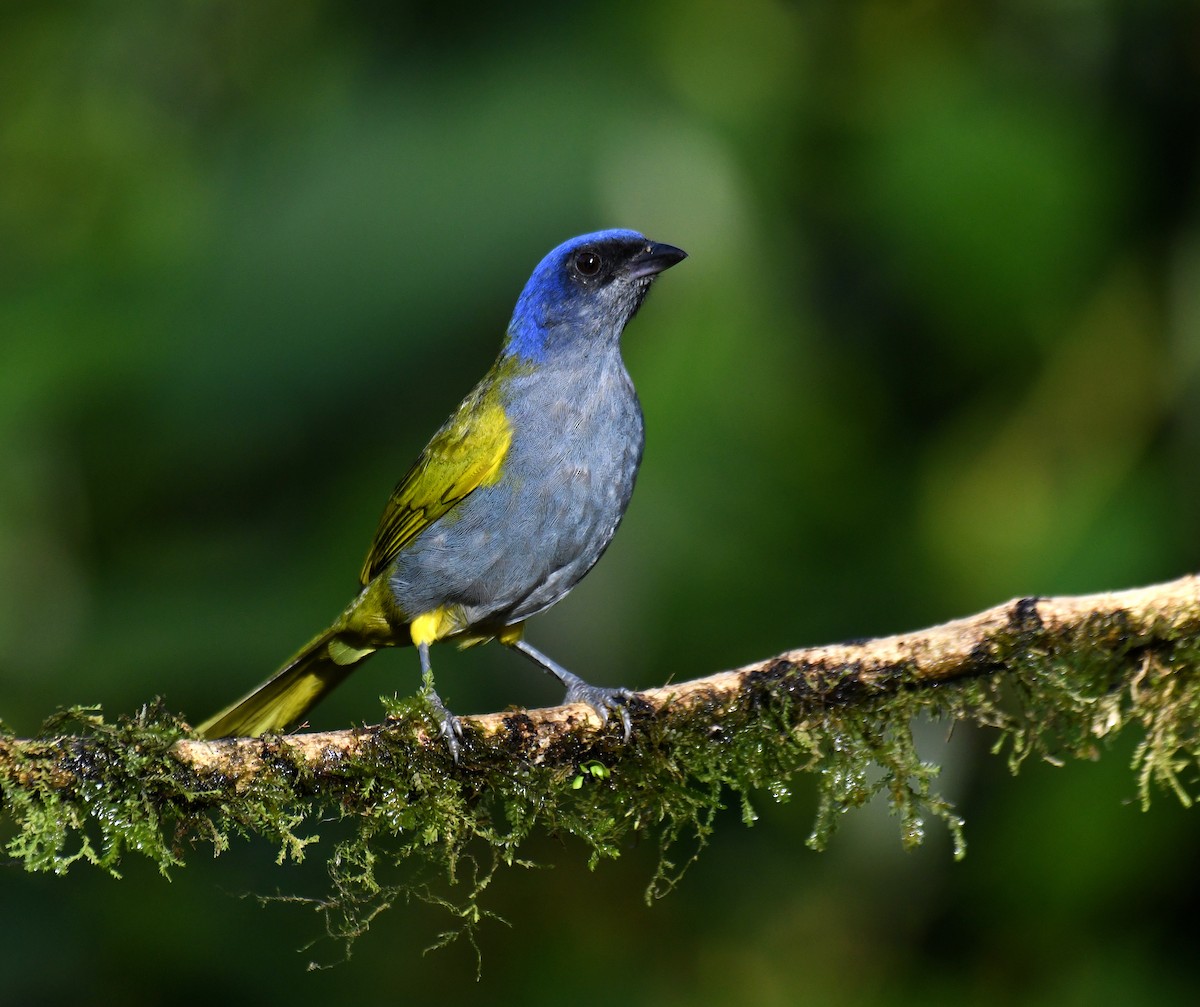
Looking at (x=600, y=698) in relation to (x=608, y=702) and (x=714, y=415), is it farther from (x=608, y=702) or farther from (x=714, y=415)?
(x=714, y=415)

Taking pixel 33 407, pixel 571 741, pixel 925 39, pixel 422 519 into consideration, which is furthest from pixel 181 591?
pixel 925 39

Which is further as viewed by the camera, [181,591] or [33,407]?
[181,591]

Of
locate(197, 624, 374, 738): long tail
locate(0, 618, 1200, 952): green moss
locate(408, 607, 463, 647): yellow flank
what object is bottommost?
locate(0, 618, 1200, 952): green moss

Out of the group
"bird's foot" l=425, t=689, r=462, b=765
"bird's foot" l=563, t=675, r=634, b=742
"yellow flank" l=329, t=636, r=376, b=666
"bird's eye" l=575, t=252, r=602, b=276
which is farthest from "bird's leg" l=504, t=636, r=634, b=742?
"bird's eye" l=575, t=252, r=602, b=276

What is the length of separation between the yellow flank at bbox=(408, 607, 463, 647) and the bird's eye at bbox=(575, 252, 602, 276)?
1.29m

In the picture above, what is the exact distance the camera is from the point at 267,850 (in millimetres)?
5137

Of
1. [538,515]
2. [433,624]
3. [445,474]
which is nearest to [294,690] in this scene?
[433,624]

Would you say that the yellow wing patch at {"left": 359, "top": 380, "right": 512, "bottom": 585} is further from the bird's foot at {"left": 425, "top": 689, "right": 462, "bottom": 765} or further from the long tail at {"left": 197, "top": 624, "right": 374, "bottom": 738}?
the bird's foot at {"left": 425, "top": 689, "right": 462, "bottom": 765}

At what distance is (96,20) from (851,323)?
3.50 metres

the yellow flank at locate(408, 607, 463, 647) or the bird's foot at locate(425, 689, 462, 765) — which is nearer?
the bird's foot at locate(425, 689, 462, 765)

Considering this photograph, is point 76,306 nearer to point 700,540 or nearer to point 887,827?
point 700,540

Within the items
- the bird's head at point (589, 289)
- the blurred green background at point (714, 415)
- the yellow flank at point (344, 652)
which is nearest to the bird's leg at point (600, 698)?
the blurred green background at point (714, 415)

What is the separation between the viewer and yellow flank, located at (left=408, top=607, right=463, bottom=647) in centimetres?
452

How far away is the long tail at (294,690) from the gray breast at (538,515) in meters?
0.29
